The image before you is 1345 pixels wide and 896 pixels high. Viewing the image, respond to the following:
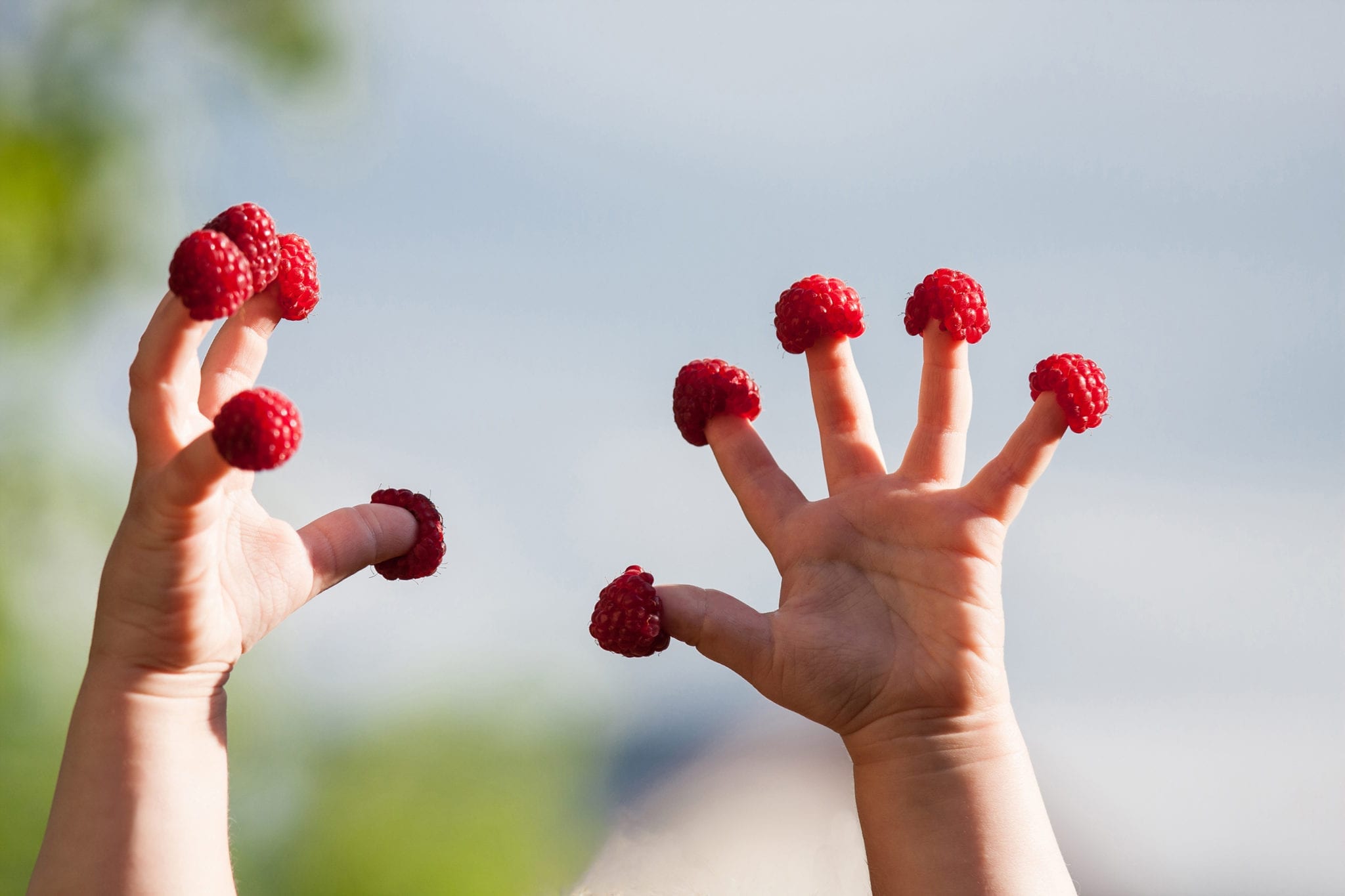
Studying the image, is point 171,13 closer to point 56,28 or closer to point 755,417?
point 56,28

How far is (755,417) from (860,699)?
367mm

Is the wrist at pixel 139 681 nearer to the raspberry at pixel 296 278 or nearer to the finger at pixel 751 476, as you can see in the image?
the raspberry at pixel 296 278

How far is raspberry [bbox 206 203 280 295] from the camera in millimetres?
1107

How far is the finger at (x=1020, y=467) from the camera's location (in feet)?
4.04

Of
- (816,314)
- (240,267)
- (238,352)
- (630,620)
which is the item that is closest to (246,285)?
(240,267)

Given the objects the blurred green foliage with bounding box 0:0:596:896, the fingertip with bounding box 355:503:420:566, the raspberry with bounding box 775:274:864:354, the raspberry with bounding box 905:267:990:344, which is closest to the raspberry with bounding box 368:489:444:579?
the fingertip with bounding box 355:503:420:566

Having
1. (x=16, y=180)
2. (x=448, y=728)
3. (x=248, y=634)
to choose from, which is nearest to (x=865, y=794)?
(x=248, y=634)

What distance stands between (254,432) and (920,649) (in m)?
0.75

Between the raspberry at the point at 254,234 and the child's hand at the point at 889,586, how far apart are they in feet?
1.79

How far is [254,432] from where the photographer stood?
95cm

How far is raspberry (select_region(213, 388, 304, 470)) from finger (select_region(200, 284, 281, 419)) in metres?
0.28

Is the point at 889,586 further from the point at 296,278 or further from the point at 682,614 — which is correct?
the point at 296,278

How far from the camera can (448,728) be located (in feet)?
22.2

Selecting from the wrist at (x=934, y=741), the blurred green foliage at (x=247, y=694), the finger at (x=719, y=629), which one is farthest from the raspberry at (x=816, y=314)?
the blurred green foliage at (x=247, y=694)
